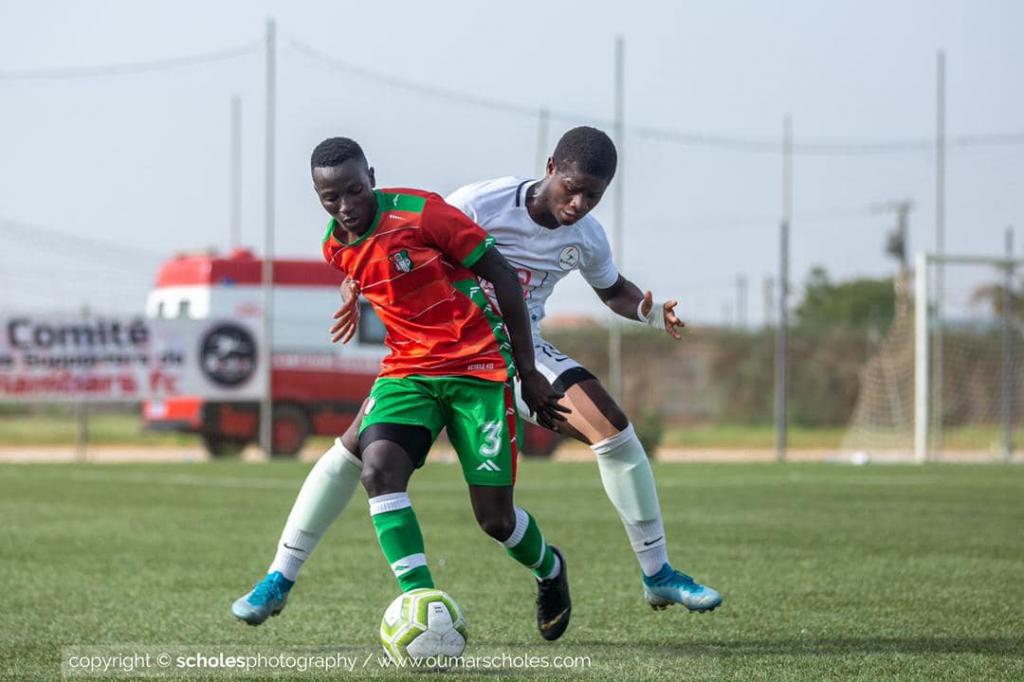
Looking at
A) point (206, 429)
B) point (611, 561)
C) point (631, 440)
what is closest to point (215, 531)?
point (611, 561)

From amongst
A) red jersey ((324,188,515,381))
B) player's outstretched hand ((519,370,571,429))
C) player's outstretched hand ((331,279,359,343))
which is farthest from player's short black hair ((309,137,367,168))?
player's outstretched hand ((519,370,571,429))

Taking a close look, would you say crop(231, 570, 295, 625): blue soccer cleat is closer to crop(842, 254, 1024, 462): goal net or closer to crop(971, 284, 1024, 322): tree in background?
crop(842, 254, 1024, 462): goal net

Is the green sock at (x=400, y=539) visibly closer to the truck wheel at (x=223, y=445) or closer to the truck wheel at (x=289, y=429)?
the truck wheel at (x=289, y=429)

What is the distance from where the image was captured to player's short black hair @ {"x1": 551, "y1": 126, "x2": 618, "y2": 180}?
5355mm

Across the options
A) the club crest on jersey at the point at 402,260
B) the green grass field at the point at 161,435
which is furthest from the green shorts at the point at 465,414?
the green grass field at the point at 161,435

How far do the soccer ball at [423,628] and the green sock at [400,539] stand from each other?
0.29 ft

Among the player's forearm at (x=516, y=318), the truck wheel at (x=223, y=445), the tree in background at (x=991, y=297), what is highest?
the tree in background at (x=991, y=297)

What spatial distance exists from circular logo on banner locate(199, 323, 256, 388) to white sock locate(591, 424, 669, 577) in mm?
14892

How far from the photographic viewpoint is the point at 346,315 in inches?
219

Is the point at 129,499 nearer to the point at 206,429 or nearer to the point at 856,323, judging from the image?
the point at 206,429

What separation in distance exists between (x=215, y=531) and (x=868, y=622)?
499cm

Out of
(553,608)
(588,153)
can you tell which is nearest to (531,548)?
(553,608)

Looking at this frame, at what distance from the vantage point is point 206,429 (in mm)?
20922

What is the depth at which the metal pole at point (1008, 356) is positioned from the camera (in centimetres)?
2161
